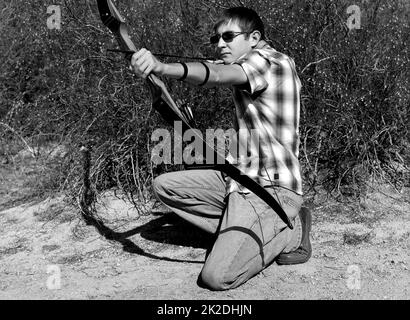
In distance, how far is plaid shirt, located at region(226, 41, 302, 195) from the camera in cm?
345

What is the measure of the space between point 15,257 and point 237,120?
1.55 m

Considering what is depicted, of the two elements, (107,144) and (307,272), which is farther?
(107,144)

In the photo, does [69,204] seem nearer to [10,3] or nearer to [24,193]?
[24,193]

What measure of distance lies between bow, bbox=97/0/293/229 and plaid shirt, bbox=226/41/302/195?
0.23 m

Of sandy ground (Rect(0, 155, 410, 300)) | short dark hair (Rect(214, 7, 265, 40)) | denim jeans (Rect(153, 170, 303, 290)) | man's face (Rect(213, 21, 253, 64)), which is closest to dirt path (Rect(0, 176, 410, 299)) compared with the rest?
sandy ground (Rect(0, 155, 410, 300))

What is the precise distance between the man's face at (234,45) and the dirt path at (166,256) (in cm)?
114

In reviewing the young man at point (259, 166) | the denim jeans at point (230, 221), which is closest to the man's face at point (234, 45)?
the young man at point (259, 166)

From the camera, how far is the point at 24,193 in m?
5.08

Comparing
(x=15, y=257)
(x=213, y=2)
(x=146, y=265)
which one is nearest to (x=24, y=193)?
(x=15, y=257)

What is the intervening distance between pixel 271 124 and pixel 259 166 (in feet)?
0.79

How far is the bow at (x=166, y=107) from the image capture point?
10.4 feet

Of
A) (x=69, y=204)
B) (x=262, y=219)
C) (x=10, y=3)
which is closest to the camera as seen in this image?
(x=262, y=219)

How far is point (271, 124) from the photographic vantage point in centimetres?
356

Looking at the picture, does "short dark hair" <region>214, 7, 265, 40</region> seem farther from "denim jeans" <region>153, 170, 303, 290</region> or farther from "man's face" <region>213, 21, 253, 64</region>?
"denim jeans" <region>153, 170, 303, 290</region>
